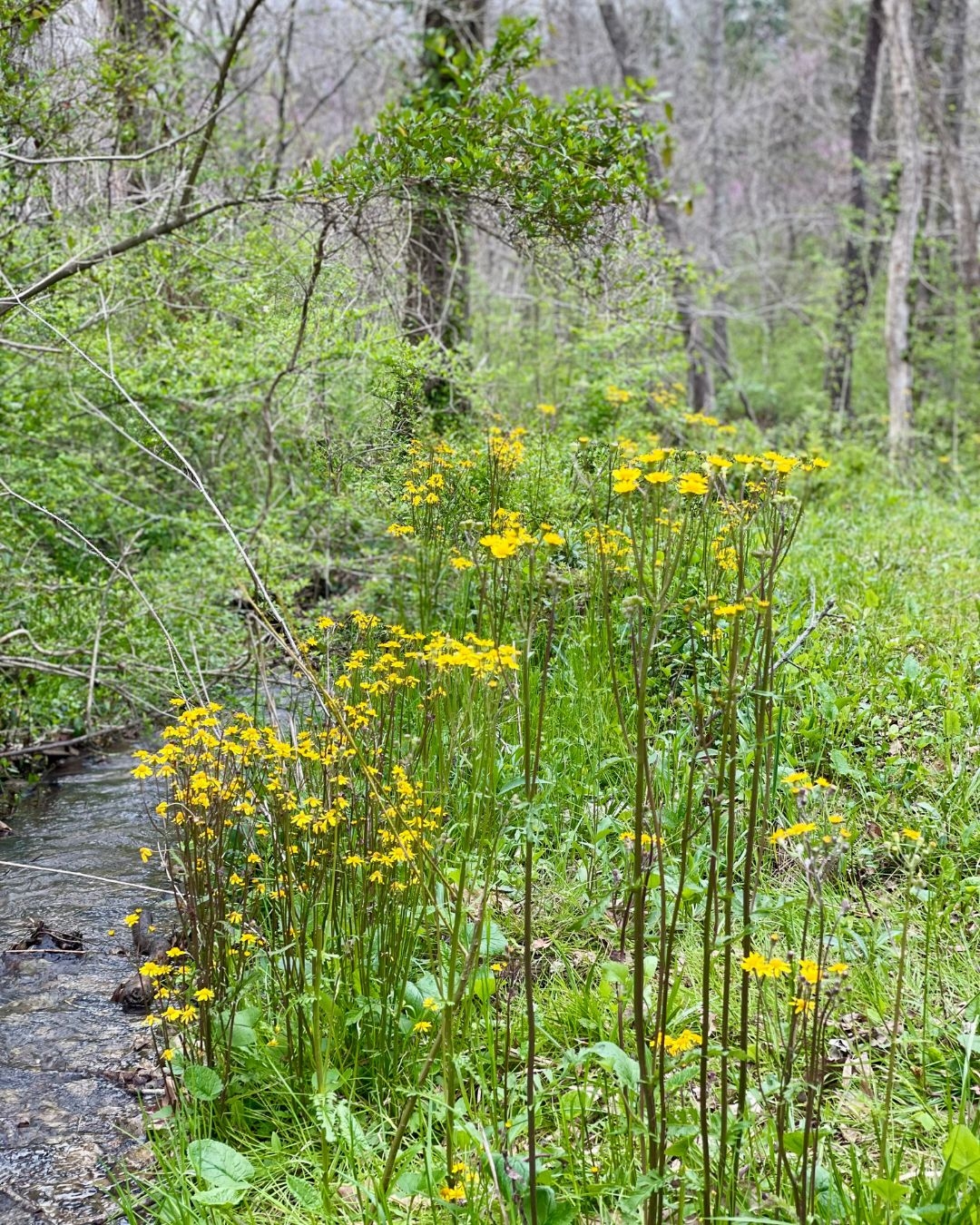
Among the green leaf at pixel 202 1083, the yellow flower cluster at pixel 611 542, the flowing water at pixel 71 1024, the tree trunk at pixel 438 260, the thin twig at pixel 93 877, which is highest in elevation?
the tree trunk at pixel 438 260

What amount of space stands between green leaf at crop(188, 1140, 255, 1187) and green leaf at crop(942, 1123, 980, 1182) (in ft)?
4.55

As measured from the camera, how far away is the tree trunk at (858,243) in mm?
13711

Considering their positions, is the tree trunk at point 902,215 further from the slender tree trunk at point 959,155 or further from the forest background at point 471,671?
the forest background at point 471,671

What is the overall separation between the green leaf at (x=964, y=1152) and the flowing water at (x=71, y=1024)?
1739 mm

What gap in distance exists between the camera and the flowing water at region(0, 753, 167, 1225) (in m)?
2.32

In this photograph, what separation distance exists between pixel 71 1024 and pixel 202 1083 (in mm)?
769

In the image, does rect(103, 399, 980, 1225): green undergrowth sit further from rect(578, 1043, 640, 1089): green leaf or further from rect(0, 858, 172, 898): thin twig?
rect(0, 858, 172, 898): thin twig

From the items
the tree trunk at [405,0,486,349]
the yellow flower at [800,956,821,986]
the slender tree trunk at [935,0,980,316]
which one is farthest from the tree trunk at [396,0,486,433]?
the slender tree trunk at [935,0,980,316]

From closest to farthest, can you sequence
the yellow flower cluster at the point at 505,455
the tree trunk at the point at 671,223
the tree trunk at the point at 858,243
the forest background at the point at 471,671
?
the forest background at the point at 471,671 → the yellow flower cluster at the point at 505,455 → the tree trunk at the point at 671,223 → the tree trunk at the point at 858,243

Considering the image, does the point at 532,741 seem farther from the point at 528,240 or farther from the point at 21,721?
the point at 21,721

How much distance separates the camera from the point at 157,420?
6.12m

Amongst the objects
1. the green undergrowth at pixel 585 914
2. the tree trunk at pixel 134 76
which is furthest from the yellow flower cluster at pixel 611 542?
the tree trunk at pixel 134 76

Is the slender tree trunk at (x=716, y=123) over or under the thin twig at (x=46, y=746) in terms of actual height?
over

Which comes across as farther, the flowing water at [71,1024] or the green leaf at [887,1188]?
the flowing water at [71,1024]
